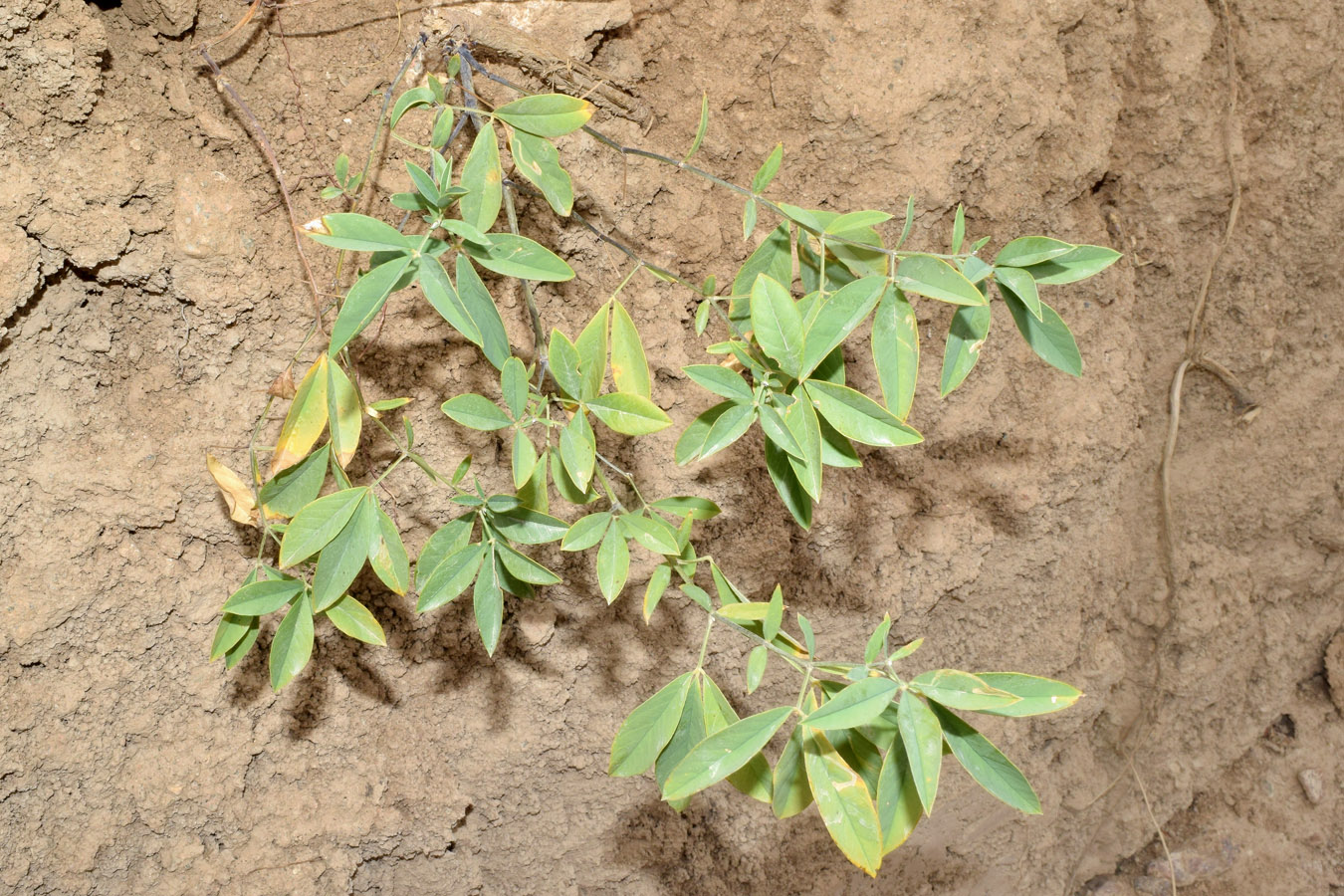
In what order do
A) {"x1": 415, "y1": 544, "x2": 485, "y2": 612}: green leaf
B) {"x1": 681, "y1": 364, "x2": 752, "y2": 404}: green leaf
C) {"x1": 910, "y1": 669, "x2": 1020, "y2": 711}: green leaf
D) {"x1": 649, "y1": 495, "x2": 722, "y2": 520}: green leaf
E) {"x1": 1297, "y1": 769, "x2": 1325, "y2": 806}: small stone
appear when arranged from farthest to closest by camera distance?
{"x1": 1297, "y1": 769, "x2": 1325, "y2": 806}: small stone
{"x1": 649, "y1": 495, "x2": 722, "y2": 520}: green leaf
{"x1": 415, "y1": 544, "x2": 485, "y2": 612}: green leaf
{"x1": 681, "y1": 364, "x2": 752, "y2": 404}: green leaf
{"x1": 910, "y1": 669, "x2": 1020, "y2": 711}: green leaf

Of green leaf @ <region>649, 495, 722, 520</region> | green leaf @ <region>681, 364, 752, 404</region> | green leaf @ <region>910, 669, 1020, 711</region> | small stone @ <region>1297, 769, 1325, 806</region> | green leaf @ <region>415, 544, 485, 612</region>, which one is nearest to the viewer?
green leaf @ <region>910, 669, 1020, 711</region>

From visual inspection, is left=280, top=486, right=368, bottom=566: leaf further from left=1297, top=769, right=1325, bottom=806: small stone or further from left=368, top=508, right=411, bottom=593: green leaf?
left=1297, top=769, right=1325, bottom=806: small stone

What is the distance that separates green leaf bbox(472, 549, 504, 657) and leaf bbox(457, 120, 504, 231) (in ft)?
1.28

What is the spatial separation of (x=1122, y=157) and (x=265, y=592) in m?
1.69

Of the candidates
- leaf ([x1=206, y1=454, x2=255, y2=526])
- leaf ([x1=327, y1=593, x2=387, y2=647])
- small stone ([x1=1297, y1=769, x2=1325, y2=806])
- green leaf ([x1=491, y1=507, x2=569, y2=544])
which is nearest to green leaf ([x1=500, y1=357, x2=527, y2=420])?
green leaf ([x1=491, y1=507, x2=569, y2=544])

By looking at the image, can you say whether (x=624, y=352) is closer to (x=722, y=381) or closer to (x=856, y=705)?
(x=722, y=381)

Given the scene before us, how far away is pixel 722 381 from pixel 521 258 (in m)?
0.25

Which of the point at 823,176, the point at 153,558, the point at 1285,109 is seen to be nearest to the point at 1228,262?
the point at 1285,109

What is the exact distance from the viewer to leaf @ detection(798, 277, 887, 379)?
93cm

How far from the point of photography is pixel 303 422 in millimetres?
1075

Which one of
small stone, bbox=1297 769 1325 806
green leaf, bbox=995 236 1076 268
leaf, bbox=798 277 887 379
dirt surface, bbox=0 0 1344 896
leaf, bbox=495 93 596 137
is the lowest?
small stone, bbox=1297 769 1325 806

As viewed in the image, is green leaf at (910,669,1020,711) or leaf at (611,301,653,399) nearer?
green leaf at (910,669,1020,711)

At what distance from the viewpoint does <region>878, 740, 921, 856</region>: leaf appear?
95cm

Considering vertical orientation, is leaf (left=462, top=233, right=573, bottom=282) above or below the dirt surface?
above
